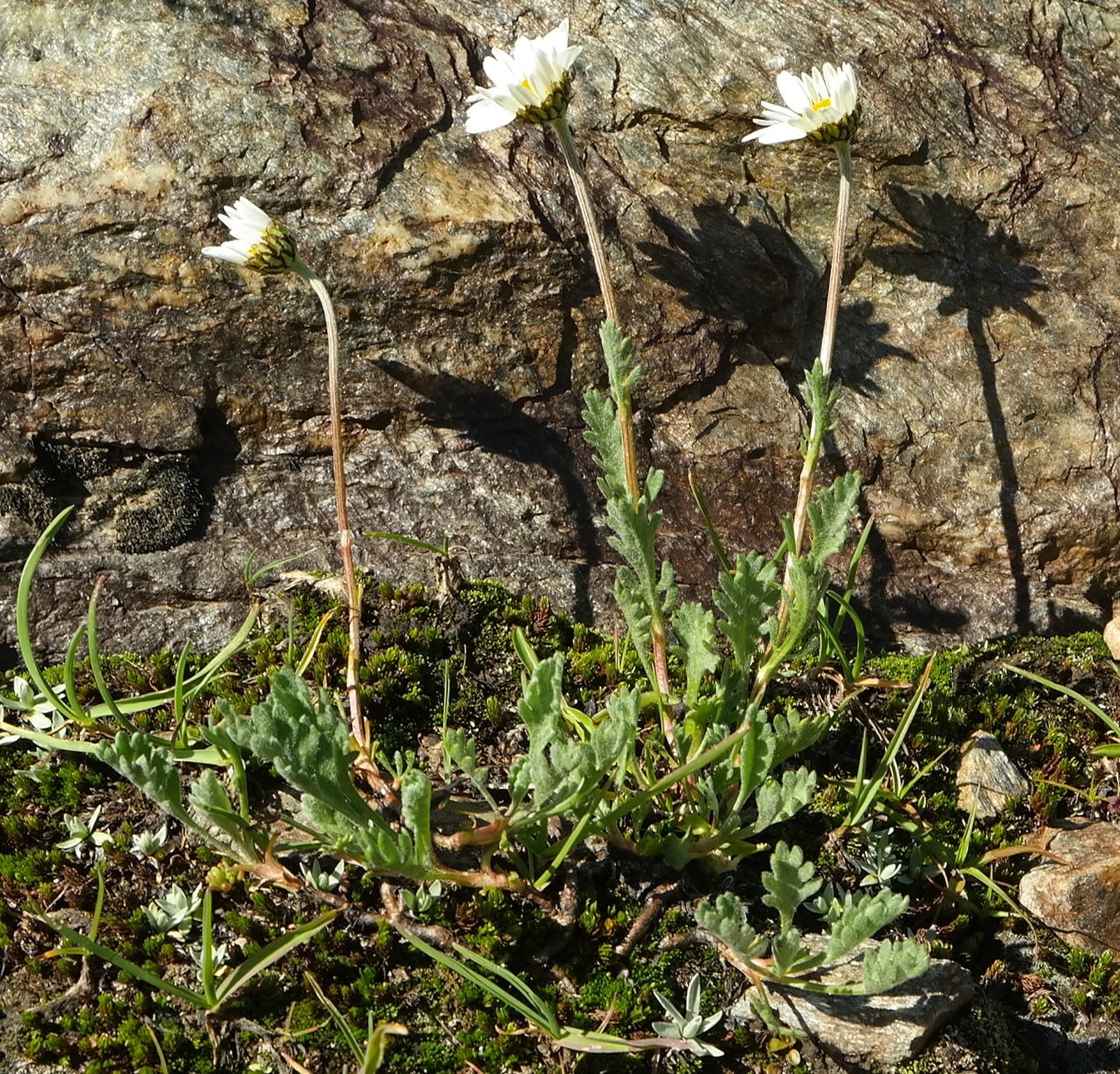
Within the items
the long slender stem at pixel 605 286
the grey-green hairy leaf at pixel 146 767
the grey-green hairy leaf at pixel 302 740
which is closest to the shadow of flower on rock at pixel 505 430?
the long slender stem at pixel 605 286

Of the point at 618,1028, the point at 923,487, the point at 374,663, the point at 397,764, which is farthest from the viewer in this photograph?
the point at 923,487

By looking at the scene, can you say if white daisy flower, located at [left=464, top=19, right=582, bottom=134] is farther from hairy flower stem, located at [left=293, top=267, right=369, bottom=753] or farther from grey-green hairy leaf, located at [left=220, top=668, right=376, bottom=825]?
grey-green hairy leaf, located at [left=220, top=668, right=376, bottom=825]

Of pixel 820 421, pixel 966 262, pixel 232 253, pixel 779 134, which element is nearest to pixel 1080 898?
pixel 820 421

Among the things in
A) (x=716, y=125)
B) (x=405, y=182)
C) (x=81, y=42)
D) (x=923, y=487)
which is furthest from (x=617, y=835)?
(x=81, y=42)

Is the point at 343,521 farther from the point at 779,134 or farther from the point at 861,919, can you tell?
the point at 779,134

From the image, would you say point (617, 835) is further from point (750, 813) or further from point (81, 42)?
point (81, 42)

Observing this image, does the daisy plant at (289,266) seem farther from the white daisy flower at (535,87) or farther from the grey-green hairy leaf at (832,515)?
the grey-green hairy leaf at (832,515)
